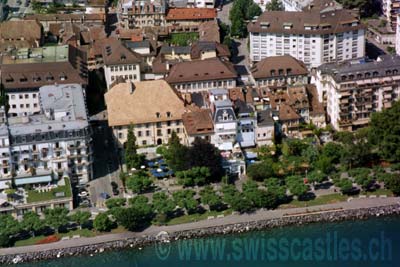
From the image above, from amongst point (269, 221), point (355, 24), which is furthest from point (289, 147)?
point (355, 24)

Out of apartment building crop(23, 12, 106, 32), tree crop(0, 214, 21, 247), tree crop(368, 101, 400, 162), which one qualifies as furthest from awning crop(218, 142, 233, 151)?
apartment building crop(23, 12, 106, 32)

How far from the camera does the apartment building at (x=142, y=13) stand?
286 feet

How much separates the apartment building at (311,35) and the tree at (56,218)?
2880 cm

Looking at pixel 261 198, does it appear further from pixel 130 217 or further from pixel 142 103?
pixel 142 103

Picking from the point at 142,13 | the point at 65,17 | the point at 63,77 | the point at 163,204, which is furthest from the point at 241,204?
the point at 65,17

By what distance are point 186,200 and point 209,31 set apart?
28778 mm

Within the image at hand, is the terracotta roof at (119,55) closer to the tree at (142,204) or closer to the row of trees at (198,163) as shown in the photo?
the row of trees at (198,163)

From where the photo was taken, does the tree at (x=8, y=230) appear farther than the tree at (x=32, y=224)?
No

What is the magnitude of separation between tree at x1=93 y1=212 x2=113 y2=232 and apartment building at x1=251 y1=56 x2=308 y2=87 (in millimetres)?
21502

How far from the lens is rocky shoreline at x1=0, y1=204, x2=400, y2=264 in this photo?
54.7m

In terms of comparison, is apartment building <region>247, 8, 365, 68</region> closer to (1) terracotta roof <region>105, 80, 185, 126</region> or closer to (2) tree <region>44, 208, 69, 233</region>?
(1) terracotta roof <region>105, 80, 185, 126</region>

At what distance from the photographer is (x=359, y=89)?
66.8m

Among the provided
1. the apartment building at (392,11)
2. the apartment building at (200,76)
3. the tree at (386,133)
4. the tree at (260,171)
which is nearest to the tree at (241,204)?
the tree at (260,171)

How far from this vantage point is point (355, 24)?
76.9 meters
